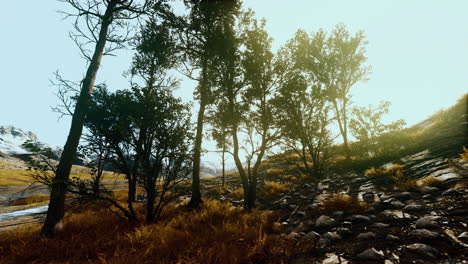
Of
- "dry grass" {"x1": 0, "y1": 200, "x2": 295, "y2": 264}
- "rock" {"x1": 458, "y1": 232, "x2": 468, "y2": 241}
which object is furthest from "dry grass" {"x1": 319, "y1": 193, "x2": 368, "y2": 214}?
"rock" {"x1": 458, "y1": 232, "x2": 468, "y2": 241}

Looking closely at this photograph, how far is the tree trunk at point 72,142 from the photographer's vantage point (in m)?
5.38

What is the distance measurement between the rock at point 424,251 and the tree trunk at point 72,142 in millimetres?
7050

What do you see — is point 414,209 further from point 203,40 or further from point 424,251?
point 203,40

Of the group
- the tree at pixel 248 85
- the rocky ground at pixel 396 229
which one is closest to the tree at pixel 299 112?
the tree at pixel 248 85

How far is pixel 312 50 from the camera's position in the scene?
53.9 feet

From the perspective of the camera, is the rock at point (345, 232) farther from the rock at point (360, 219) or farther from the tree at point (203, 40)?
the tree at point (203, 40)

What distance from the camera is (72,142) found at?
601 centimetres

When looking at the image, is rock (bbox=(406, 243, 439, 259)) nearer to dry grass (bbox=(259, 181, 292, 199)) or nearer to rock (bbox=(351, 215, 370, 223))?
rock (bbox=(351, 215, 370, 223))

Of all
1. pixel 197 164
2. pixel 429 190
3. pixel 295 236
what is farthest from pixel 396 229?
pixel 197 164

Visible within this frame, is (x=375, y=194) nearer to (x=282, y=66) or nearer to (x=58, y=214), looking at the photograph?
(x=282, y=66)

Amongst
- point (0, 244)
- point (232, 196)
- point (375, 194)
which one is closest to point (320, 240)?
point (375, 194)

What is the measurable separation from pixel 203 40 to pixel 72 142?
7242mm

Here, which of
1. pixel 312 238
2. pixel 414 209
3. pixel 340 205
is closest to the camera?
pixel 312 238

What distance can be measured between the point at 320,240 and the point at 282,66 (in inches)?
293
